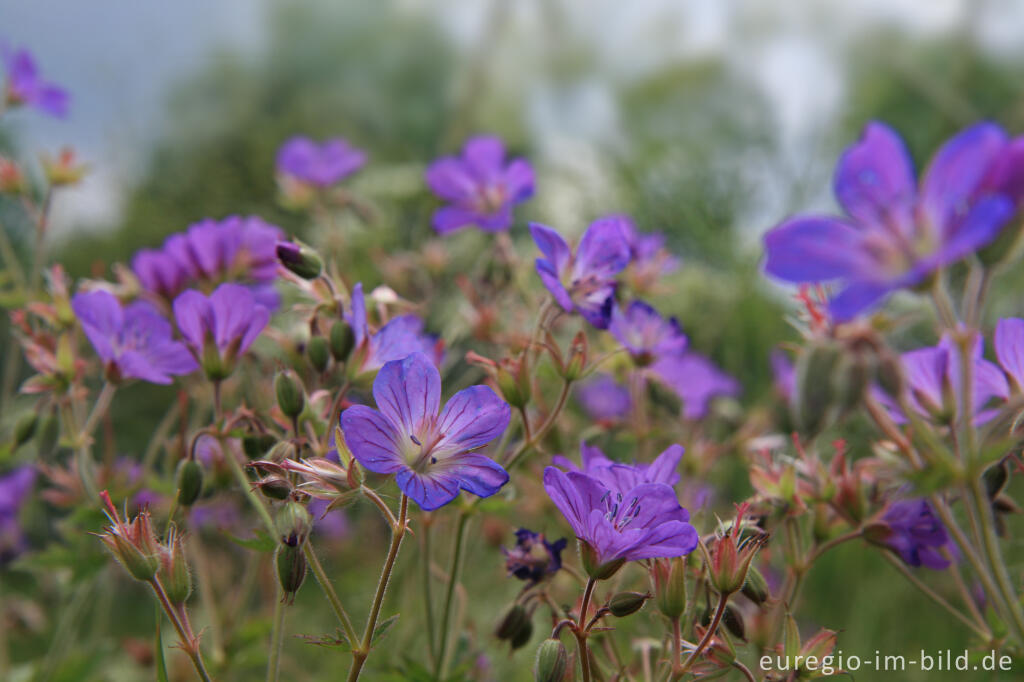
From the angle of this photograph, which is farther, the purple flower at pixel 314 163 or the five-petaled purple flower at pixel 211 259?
the purple flower at pixel 314 163

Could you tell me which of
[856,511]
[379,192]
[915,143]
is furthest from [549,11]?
[856,511]

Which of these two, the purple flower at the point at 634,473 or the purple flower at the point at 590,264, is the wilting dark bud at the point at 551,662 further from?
the purple flower at the point at 590,264

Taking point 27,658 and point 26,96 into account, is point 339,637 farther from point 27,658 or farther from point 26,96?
point 27,658

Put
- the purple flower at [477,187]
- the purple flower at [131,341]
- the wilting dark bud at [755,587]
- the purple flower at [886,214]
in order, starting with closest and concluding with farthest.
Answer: the purple flower at [886,214], the wilting dark bud at [755,587], the purple flower at [131,341], the purple flower at [477,187]

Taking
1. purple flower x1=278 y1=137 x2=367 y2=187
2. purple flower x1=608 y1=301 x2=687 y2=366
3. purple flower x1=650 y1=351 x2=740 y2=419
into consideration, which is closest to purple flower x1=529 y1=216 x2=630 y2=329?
purple flower x1=608 y1=301 x2=687 y2=366

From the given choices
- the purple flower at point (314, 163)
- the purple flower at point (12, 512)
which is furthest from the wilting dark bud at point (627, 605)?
the purple flower at point (12, 512)

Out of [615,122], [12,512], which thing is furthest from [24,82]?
[615,122]

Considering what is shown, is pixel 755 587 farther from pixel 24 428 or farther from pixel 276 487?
pixel 24 428
